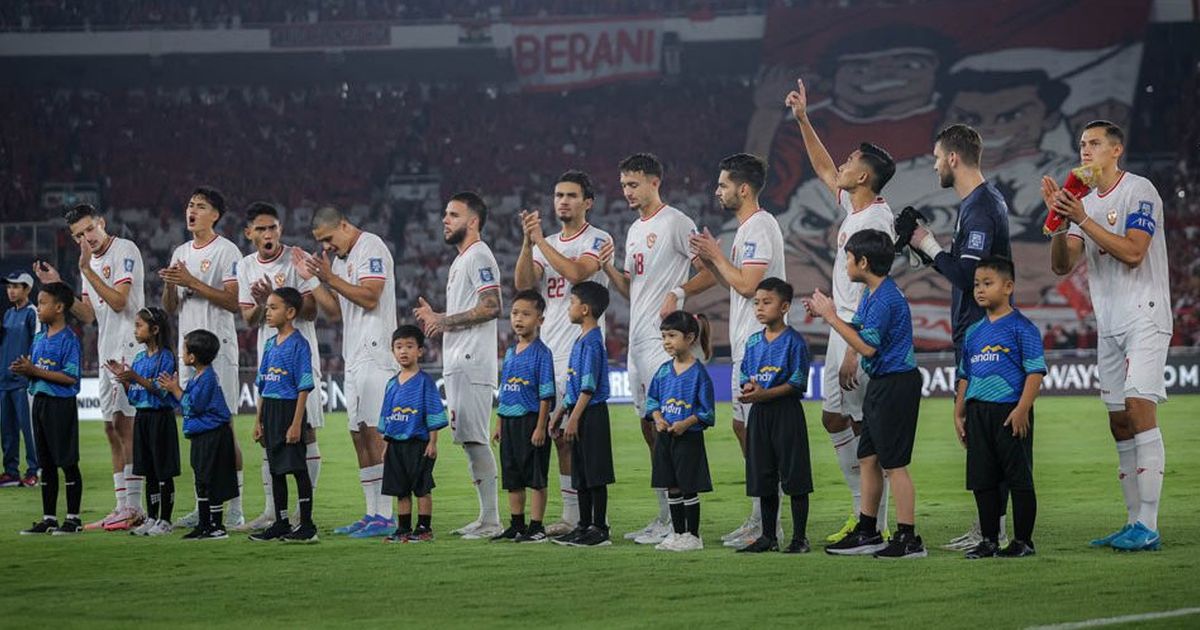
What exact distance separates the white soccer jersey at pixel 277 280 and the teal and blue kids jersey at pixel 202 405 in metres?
0.57

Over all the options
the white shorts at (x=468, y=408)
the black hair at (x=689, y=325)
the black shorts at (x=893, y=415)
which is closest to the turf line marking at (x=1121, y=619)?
the black shorts at (x=893, y=415)

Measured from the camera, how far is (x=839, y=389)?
9.74 metres

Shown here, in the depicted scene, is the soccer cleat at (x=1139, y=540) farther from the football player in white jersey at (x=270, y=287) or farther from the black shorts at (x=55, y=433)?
the black shorts at (x=55, y=433)

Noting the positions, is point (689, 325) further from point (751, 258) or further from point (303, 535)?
point (303, 535)

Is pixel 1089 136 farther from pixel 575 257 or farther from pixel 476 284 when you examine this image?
pixel 476 284

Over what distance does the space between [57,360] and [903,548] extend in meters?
6.78

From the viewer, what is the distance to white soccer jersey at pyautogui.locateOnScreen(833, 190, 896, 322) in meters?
9.70

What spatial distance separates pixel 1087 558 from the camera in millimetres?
8703

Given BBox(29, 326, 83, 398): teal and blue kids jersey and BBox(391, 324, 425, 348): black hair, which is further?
BBox(29, 326, 83, 398): teal and blue kids jersey

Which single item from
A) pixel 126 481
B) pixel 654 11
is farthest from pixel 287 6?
pixel 126 481

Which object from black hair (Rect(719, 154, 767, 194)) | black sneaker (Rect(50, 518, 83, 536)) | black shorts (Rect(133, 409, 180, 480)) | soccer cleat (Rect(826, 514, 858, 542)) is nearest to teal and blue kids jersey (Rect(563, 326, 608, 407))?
black hair (Rect(719, 154, 767, 194))

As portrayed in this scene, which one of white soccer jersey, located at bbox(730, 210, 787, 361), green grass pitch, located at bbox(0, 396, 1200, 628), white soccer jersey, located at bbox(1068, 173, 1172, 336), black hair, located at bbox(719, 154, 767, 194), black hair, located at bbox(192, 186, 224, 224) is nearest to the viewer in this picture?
green grass pitch, located at bbox(0, 396, 1200, 628)

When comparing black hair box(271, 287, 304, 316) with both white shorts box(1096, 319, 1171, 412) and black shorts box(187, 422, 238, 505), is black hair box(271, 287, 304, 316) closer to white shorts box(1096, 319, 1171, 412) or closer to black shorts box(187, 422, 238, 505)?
black shorts box(187, 422, 238, 505)

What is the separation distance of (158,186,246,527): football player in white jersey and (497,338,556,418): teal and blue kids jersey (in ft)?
7.68
